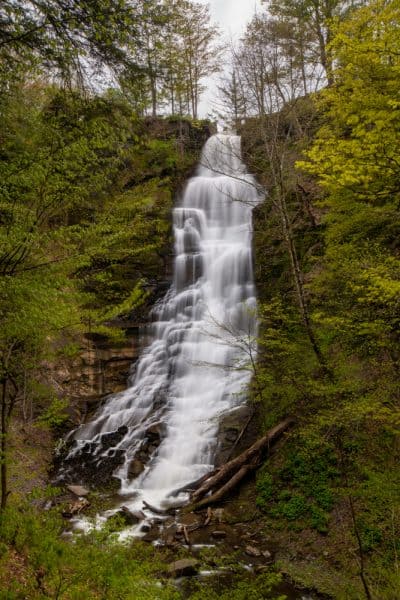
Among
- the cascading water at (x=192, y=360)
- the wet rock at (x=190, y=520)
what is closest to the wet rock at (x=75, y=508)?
the cascading water at (x=192, y=360)

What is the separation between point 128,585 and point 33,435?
8.99m

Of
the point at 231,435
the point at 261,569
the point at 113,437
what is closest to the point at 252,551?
the point at 261,569

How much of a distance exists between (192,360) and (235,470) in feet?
16.7

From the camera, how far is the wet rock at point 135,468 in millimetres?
10414

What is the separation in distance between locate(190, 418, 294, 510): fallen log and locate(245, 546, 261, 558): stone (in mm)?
1572

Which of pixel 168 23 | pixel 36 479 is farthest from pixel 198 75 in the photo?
pixel 36 479

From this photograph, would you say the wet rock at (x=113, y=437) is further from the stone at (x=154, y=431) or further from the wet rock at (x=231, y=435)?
the wet rock at (x=231, y=435)

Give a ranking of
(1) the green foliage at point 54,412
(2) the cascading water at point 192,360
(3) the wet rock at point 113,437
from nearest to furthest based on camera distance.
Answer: (1) the green foliage at point 54,412 < (2) the cascading water at point 192,360 < (3) the wet rock at point 113,437

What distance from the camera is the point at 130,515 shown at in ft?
27.6

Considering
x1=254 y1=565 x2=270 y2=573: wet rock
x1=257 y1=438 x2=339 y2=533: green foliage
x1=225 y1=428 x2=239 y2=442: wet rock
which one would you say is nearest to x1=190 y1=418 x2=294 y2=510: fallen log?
x1=257 y1=438 x2=339 y2=533: green foliage

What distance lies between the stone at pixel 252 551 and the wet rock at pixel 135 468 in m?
4.07

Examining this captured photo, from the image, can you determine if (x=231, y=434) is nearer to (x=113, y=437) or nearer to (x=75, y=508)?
(x=113, y=437)

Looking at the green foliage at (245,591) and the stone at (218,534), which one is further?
the stone at (218,534)

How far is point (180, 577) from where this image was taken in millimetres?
6434
